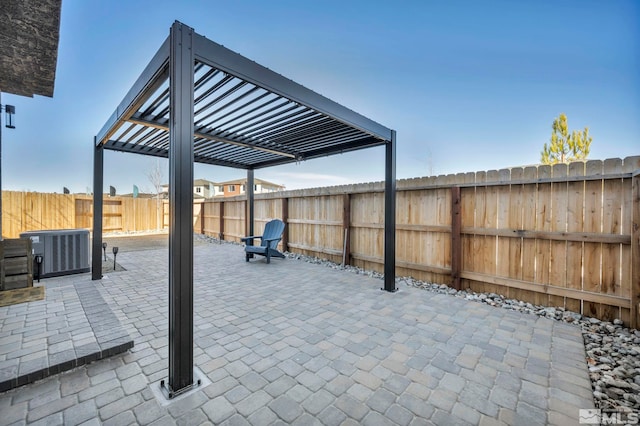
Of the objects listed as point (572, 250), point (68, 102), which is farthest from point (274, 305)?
point (68, 102)

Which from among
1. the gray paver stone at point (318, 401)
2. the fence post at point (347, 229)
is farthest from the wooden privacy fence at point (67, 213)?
the gray paver stone at point (318, 401)

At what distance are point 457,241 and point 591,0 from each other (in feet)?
12.4

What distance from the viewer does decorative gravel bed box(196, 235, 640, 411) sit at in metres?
1.61

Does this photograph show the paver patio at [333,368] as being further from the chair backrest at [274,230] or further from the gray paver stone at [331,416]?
the chair backrest at [274,230]

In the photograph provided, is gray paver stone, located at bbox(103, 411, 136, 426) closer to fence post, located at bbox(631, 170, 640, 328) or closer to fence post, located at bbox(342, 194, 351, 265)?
fence post, located at bbox(631, 170, 640, 328)

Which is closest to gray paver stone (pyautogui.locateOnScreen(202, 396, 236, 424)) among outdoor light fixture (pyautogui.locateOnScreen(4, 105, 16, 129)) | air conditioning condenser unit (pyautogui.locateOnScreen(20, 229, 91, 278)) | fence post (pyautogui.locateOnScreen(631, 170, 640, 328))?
fence post (pyautogui.locateOnScreen(631, 170, 640, 328))

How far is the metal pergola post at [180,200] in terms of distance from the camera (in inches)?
61.8

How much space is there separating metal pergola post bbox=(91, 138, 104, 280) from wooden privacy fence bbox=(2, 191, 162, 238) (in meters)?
7.97

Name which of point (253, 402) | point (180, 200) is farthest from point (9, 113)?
point (253, 402)

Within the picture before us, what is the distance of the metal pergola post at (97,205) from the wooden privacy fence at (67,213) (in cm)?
797

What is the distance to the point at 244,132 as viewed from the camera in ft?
13.2

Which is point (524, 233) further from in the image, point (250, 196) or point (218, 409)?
point (250, 196)

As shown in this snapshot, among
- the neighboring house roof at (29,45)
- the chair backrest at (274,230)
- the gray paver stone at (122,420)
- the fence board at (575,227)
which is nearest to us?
the gray paver stone at (122,420)

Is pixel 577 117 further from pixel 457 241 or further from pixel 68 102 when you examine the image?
pixel 68 102
